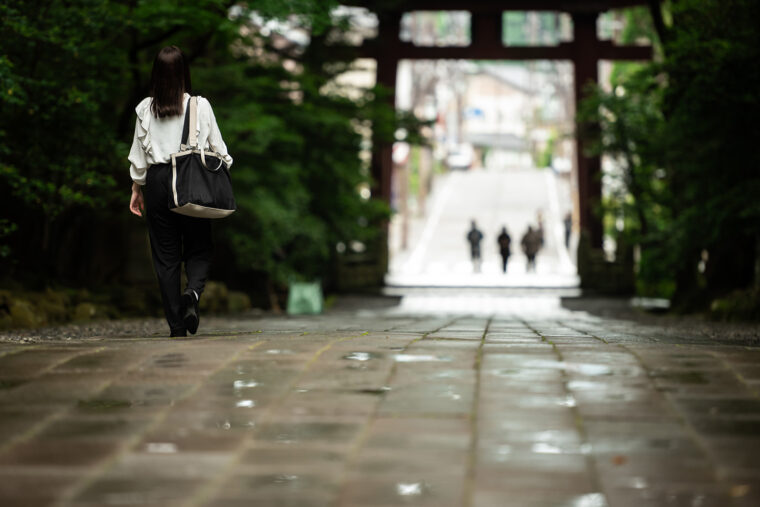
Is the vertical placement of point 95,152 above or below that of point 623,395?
above

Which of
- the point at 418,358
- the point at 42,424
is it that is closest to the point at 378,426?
the point at 418,358

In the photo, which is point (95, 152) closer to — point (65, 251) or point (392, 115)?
point (65, 251)

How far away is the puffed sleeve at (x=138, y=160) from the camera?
5.42 meters

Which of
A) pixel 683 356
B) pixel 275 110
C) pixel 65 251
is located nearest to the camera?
pixel 683 356

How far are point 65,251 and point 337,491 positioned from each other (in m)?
13.6

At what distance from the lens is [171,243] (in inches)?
221

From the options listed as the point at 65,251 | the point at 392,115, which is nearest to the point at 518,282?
→ the point at 392,115

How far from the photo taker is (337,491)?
264 cm

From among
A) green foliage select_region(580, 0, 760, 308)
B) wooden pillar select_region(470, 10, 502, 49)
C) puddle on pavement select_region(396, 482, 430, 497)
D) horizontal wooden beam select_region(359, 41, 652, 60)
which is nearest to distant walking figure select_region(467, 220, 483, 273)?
horizontal wooden beam select_region(359, 41, 652, 60)

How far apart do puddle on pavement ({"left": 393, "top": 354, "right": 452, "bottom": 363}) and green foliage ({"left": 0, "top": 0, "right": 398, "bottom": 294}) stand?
6896 mm

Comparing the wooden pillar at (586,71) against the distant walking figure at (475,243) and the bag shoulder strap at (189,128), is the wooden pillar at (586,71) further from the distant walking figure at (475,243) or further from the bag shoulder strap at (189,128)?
the bag shoulder strap at (189,128)

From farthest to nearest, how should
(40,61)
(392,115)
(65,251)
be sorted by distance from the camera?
(392,115) → (65,251) → (40,61)

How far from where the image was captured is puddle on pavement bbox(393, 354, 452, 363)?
13.4ft

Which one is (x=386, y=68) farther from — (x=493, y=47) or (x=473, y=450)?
(x=473, y=450)
